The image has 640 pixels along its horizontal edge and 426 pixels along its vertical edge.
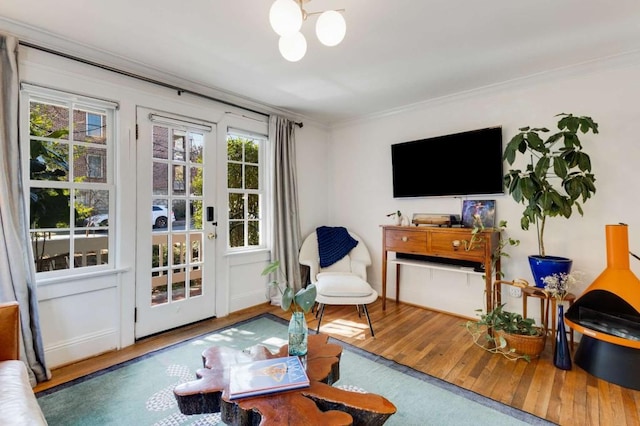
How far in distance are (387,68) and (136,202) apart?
2.45m

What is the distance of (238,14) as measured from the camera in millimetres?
1863

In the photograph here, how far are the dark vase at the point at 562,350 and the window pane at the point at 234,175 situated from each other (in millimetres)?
3134

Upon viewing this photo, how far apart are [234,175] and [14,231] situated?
6.03ft

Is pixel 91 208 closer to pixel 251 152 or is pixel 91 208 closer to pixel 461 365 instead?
pixel 251 152

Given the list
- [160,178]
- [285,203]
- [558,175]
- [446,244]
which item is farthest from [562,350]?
[160,178]

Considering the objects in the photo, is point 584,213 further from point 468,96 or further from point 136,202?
point 136,202

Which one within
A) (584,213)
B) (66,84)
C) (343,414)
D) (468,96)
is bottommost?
(343,414)

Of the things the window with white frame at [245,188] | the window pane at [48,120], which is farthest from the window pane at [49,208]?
the window with white frame at [245,188]

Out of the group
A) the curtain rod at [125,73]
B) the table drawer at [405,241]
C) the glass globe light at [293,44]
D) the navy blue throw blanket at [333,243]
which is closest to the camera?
the glass globe light at [293,44]

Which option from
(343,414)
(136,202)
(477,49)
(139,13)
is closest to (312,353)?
(343,414)

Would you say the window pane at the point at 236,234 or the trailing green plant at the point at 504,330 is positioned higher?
the window pane at the point at 236,234

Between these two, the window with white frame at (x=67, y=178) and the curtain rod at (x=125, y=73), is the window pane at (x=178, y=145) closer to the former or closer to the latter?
the curtain rod at (x=125, y=73)

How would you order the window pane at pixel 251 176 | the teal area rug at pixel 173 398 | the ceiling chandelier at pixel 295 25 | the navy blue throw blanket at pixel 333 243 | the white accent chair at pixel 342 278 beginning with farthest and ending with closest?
1. the navy blue throw blanket at pixel 333 243
2. the window pane at pixel 251 176
3. the white accent chair at pixel 342 278
4. the teal area rug at pixel 173 398
5. the ceiling chandelier at pixel 295 25

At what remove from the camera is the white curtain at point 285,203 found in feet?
11.7
